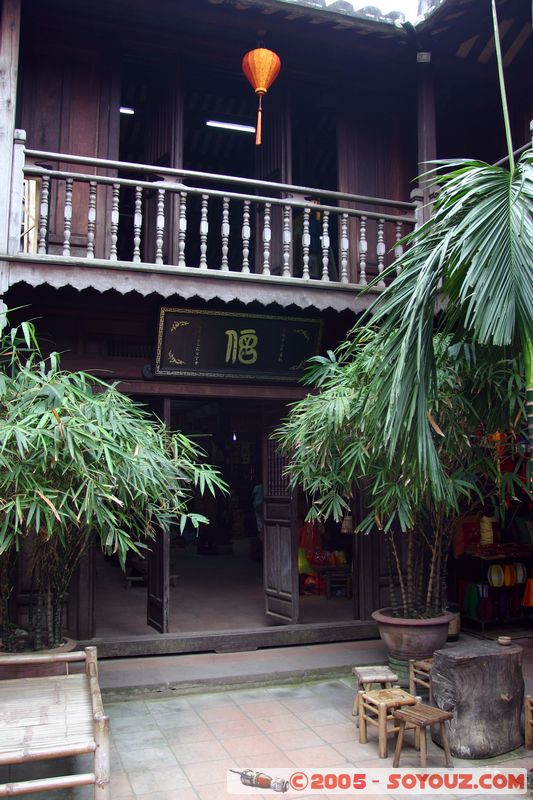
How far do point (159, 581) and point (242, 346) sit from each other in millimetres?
2399

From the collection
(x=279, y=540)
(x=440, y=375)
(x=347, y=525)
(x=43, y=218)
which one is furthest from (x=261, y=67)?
(x=347, y=525)

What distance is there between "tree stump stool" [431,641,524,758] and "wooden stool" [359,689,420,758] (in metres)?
0.24

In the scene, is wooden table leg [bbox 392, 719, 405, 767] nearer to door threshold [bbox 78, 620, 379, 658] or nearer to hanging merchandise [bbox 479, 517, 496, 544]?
door threshold [bbox 78, 620, 379, 658]

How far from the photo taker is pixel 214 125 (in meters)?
8.30

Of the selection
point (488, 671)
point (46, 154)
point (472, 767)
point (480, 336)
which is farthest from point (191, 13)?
point (472, 767)

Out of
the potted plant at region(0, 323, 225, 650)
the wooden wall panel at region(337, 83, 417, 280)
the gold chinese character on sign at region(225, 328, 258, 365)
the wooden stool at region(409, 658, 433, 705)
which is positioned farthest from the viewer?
the wooden wall panel at region(337, 83, 417, 280)

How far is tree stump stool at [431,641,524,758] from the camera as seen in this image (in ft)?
13.5

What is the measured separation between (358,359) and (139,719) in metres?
3.06

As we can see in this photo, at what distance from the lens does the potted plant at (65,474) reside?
12.3 ft

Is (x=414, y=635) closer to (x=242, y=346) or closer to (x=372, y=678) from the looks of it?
(x=372, y=678)

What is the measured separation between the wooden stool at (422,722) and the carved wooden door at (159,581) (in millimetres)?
2911

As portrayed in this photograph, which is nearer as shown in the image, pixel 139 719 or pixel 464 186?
pixel 464 186

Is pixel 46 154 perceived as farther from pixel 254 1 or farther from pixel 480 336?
pixel 480 336

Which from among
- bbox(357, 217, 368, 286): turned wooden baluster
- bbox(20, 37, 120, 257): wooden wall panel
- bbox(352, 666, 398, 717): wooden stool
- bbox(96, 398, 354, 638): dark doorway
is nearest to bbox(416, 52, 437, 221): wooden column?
bbox(357, 217, 368, 286): turned wooden baluster
